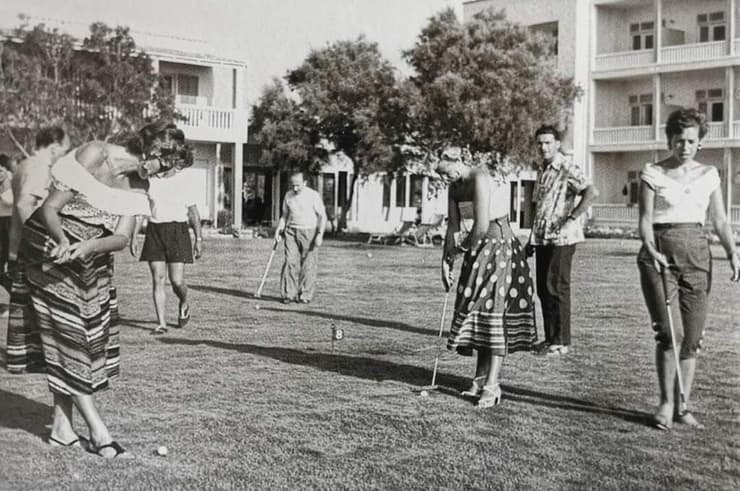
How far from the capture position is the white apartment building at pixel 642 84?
13.4 meters

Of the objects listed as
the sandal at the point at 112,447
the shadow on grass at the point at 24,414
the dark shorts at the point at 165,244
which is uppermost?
the dark shorts at the point at 165,244

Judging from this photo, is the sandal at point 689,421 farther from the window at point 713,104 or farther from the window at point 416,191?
the window at point 416,191

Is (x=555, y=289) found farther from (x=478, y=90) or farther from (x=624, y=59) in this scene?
(x=478, y=90)

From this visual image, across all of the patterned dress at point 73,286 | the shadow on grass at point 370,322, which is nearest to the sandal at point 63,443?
the patterned dress at point 73,286

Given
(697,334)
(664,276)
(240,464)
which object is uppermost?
(664,276)

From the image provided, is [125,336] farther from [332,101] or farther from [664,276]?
[332,101]

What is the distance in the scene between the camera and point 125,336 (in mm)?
7543

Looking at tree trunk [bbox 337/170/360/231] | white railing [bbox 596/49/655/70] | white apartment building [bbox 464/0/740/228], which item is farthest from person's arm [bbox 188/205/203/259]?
tree trunk [bbox 337/170/360/231]

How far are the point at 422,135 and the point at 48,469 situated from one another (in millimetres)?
17917

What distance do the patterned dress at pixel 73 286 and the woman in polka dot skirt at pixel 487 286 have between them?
2.01 m

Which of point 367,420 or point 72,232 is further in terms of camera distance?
point 367,420

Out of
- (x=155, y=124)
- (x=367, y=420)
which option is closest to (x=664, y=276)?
(x=367, y=420)

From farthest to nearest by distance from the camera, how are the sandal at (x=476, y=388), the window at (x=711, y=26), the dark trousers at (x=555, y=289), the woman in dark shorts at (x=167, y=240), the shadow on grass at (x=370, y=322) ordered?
the window at (x=711, y=26), the shadow on grass at (x=370, y=322), the woman in dark shorts at (x=167, y=240), the dark trousers at (x=555, y=289), the sandal at (x=476, y=388)

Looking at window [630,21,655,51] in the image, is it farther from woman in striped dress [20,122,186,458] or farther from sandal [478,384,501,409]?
woman in striped dress [20,122,186,458]
